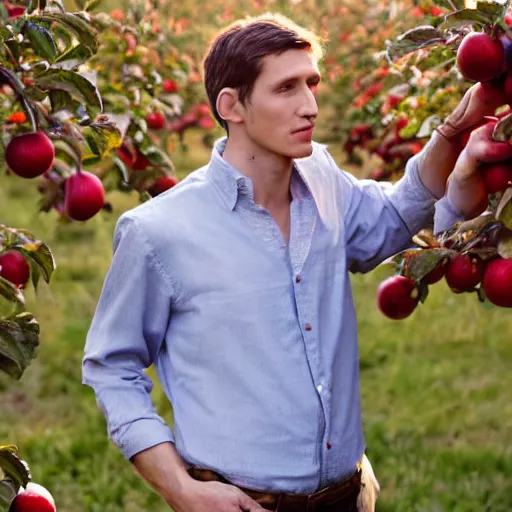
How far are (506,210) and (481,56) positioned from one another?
0.29 metres

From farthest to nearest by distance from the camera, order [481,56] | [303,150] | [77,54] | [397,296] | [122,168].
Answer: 1. [122,168]
2. [397,296]
3. [77,54]
4. [303,150]
5. [481,56]

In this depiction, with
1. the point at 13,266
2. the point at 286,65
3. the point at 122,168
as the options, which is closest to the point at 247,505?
the point at 13,266

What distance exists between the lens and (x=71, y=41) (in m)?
2.54

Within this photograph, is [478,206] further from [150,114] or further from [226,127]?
[150,114]

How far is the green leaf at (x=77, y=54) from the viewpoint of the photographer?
2.29 m

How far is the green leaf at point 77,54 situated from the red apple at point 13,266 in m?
0.41

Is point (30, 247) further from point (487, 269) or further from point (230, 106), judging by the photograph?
point (487, 269)

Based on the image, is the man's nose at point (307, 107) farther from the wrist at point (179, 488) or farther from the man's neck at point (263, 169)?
the wrist at point (179, 488)

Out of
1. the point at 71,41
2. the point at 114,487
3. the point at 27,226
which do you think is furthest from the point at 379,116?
the point at 27,226

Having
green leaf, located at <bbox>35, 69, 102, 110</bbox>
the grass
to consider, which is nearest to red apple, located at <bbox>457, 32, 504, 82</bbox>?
green leaf, located at <bbox>35, 69, 102, 110</bbox>

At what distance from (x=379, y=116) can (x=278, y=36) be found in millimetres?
2712

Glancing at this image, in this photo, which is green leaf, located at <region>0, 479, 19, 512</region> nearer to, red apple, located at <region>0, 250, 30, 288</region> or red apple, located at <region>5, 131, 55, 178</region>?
red apple, located at <region>0, 250, 30, 288</region>

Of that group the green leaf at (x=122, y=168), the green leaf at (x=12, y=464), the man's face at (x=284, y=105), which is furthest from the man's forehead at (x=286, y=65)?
the green leaf at (x=122, y=168)

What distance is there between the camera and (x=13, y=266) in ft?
7.38
